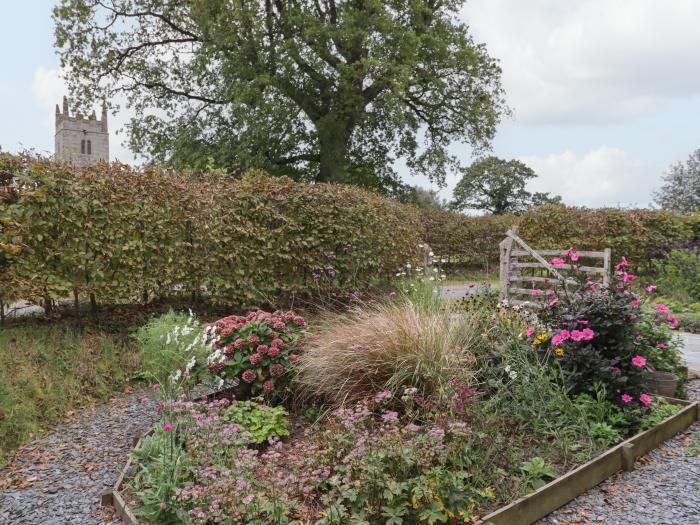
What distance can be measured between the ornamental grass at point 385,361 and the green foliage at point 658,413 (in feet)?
4.40

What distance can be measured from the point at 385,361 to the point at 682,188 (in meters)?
32.9

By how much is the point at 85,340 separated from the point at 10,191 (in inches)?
74.5

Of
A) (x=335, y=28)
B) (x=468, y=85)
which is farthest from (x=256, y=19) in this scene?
(x=468, y=85)

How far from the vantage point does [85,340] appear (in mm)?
5652

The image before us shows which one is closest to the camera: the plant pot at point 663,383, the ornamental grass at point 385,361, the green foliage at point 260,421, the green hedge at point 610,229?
the green foliage at point 260,421

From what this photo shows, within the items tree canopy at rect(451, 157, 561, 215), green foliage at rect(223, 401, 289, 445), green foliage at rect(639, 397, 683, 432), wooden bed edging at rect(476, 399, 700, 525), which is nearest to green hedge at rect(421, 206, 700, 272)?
green foliage at rect(639, 397, 683, 432)

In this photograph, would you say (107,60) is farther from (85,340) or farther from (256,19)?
(85,340)

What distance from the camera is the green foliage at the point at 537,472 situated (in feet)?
10.0

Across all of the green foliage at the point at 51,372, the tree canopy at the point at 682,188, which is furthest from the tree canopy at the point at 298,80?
the tree canopy at the point at 682,188

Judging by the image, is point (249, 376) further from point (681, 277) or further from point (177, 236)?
point (681, 277)

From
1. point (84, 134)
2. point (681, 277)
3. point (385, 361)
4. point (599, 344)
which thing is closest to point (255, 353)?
point (385, 361)

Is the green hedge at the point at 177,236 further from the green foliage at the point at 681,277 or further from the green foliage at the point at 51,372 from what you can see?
the green foliage at the point at 681,277

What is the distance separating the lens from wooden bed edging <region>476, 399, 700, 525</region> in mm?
2750

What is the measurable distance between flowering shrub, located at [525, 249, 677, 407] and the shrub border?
31 centimetres
